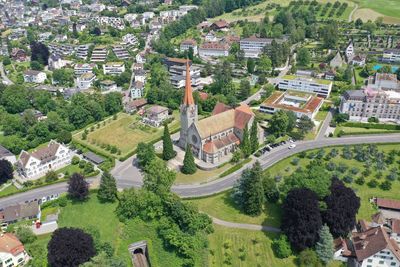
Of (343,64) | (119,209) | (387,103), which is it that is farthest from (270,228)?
(343,64)

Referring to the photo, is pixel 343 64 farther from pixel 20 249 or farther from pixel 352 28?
pixel 20 249

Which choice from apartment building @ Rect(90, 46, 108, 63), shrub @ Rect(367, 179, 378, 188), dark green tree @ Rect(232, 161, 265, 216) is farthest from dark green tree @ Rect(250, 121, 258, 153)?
apartment building @ Rect(90, 46, 108, 63)

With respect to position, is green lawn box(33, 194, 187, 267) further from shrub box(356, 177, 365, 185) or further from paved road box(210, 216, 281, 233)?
shrub box(356, 177, 365, 185)

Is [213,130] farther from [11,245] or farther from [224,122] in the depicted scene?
[11,245]

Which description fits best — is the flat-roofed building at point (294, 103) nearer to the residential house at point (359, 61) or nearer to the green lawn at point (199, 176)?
the green lawn at point (199, 176)

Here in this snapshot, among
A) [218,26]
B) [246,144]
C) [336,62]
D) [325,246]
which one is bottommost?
[325,246]

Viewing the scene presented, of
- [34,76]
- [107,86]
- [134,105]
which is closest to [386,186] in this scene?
[134,105]

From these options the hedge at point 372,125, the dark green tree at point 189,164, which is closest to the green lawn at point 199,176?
the dark green tree at point 189,164

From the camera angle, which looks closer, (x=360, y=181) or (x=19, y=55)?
(x=360, y=181)
